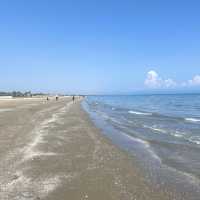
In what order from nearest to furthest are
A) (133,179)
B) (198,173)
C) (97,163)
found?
(133,179), (198,173), (97,163)

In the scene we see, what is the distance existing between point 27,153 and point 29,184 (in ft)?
14.3

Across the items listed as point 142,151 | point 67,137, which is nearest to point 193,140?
point 142,151

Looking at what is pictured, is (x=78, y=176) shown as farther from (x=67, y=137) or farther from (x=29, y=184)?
(x=67, y=137)

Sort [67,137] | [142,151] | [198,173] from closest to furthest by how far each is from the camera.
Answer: [198,173], [142,151], [67,137]

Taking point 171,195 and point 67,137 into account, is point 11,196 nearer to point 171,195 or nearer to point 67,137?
point 171,195

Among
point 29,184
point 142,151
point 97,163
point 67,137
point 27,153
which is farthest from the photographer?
point 67,137

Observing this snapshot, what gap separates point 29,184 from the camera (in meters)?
8.44

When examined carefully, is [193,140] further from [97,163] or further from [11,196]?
[11,196]

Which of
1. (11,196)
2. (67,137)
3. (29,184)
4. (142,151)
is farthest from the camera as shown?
(67,137)

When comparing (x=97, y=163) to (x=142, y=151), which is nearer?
(x=97, y=163)

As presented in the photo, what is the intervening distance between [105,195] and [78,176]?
6.24ft

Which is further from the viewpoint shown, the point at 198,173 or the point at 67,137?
the point at 67,137

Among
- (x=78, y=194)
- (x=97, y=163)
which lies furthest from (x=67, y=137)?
(x=78, y=194)

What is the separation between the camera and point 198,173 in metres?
10.1
